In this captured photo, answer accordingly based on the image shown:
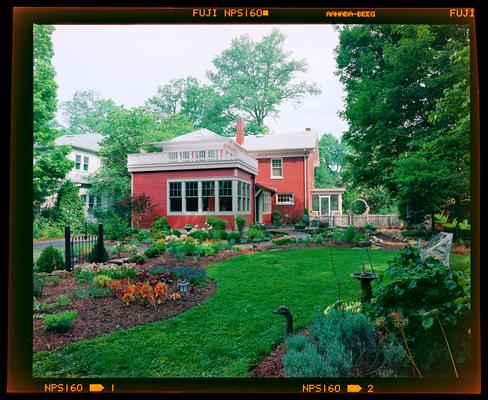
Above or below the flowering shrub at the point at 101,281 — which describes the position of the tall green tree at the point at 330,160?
above

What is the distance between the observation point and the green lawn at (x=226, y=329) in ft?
6.09

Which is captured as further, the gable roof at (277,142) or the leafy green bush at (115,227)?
the gable roof at (277,142)

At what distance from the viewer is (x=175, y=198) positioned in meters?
3.02

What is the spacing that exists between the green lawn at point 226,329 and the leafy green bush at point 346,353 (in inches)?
12.6

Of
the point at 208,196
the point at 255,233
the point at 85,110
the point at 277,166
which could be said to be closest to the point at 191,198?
the point at 208,196

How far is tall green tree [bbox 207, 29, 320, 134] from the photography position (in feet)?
7.42

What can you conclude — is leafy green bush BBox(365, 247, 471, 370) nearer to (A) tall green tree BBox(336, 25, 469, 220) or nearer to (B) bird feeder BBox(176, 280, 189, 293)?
(A) tall green tree BBox(336, 25, 469, 220)

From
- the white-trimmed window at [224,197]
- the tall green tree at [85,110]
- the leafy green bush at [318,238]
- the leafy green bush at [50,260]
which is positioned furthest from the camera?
the leafy green bush at [318,238]

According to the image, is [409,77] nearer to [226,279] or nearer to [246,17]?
[246,17]

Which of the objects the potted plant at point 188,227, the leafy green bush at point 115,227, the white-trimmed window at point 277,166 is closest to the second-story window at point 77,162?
the leafy green bush at point 115,227

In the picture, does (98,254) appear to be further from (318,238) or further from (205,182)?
(318,238)

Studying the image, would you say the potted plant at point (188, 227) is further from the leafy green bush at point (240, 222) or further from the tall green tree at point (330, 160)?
the tall green tree at point (330, 160)

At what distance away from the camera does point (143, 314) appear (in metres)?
2.42

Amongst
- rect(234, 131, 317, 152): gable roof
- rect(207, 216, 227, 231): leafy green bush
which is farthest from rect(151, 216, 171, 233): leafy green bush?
rect(234, 131, 317, 152): gable roof
